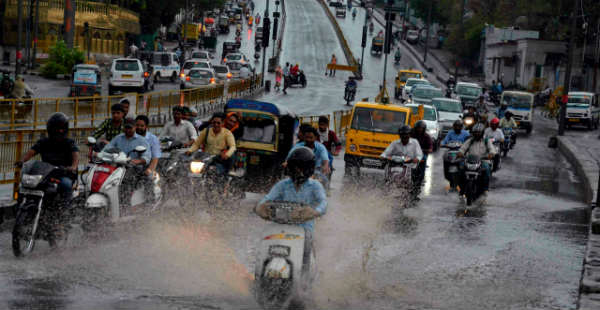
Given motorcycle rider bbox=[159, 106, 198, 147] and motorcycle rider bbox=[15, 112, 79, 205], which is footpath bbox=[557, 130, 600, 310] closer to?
motorcycle rider bbox=[15, 112, 79, 205]

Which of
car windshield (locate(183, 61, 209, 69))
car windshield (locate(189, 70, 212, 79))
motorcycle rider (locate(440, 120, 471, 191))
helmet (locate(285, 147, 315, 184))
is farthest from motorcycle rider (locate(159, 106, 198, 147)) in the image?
car windshield (locate(183, 61, 209, 69))

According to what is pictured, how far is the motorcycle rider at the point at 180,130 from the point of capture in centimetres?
1374

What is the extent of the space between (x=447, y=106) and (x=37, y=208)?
2647 cm

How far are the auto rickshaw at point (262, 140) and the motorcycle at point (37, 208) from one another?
5.63m

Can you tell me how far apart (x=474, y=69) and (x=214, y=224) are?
85043 mm

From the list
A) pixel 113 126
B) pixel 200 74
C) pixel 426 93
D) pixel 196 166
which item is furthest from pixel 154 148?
pixel 200 74

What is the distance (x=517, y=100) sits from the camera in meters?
40.6

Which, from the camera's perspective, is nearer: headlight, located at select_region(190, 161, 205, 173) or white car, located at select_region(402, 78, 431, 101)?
headlight, located at select_region(190, 161, 205, 173)

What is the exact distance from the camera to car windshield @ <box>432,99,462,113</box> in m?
33.8

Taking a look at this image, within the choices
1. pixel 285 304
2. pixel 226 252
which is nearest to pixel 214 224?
pixel 226 252

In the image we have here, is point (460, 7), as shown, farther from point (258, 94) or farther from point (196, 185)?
point (196, 185)

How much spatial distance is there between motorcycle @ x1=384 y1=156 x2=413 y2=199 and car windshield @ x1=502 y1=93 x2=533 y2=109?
2659 centimetres

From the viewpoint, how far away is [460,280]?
941 cm

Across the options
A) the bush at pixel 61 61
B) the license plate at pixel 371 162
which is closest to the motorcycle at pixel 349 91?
the bush at pixel 61 61
